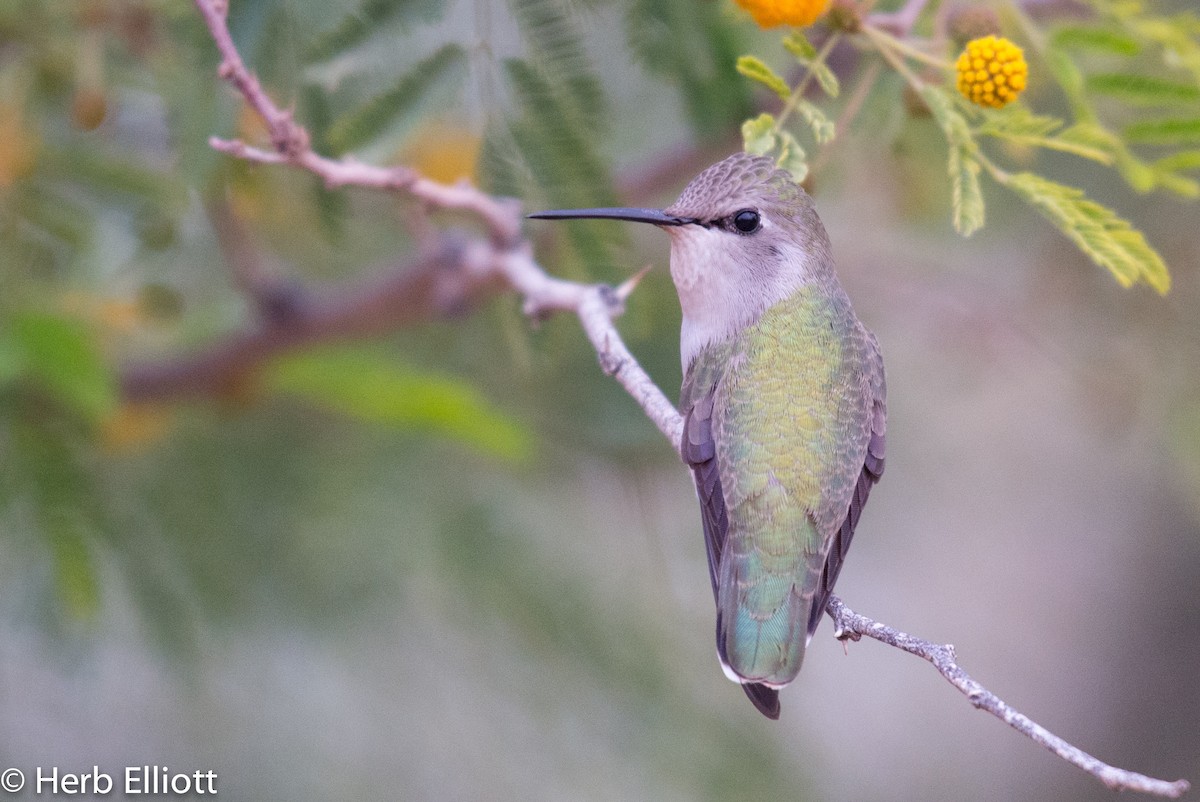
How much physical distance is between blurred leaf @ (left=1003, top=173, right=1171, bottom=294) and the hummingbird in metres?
0.40

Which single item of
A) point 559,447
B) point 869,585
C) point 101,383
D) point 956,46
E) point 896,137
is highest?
point 956,46

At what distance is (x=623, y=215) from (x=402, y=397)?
989mm

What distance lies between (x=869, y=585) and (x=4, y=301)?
5.27 meters

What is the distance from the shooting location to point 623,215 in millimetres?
2039

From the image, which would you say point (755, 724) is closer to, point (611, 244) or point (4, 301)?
point (611, 244)

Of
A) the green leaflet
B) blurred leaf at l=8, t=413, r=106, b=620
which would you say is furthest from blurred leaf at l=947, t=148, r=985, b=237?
blurred leaf at l=8, t=413, r=106, b=620

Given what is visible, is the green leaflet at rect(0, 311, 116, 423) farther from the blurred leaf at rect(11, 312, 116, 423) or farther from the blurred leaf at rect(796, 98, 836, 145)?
the blurred leaf at rect(796, 98, 836, 145)

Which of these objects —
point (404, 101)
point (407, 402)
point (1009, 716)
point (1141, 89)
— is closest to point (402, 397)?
point (407, 402)

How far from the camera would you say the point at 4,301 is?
284 centimetres

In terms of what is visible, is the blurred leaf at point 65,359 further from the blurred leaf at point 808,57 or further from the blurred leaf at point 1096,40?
the blurred leaf at point 1096,40

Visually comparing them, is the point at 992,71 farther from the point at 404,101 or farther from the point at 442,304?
the point at 442,304

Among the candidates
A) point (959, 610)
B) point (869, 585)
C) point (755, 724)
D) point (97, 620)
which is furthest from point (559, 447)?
point (959, 610)

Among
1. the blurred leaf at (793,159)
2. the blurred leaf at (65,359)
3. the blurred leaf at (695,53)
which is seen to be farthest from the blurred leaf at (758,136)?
the blurred leaf at (65,359)

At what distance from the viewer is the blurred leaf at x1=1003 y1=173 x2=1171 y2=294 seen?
6.24ft
